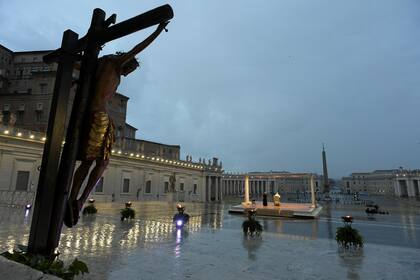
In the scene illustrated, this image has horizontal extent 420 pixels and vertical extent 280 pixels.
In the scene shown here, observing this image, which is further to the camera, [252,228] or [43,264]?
[252,228]

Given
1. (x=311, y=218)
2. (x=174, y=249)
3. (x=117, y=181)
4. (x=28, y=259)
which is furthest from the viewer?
(x=117, y=181)

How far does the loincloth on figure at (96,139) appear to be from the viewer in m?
4.56

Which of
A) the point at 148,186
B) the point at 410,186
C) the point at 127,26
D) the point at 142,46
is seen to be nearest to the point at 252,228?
the point at 142,46

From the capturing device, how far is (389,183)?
161m

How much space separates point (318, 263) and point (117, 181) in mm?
38911

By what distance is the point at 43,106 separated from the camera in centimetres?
4344

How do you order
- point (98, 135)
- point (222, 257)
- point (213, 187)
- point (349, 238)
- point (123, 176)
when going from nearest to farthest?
1. point (98, 135)
2. point (222, 257)
3. point (349, 238)
4. point (123, 176)
5. point (213, 187)

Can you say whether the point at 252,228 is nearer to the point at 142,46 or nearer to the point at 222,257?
the point at 222,257

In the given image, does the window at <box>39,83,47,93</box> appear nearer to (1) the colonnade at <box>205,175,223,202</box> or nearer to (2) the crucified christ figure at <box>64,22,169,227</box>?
(1) the colonnade at <box>205,175,223,202</box>

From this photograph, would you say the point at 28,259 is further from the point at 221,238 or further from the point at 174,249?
the point at 221,238

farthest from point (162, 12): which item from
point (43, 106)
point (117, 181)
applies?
point (43, 106)

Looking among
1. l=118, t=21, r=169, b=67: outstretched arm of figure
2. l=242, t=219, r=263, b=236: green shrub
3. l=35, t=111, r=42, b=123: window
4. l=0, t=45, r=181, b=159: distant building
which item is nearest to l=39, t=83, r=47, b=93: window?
l=0, t=45, r=181, b=159: distant building

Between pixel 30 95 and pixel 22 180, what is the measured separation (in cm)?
2069

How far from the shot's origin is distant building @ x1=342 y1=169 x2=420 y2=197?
108 metres
